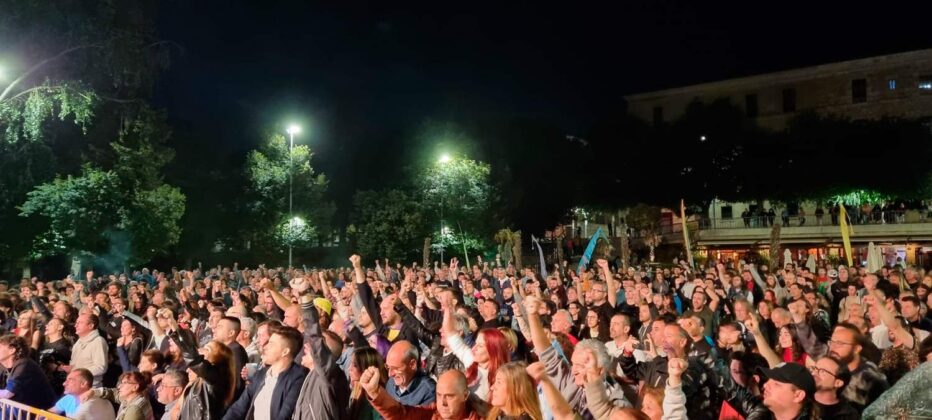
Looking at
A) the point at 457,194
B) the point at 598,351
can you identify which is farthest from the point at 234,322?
the point at 457,194

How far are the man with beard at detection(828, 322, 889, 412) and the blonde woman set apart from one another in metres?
2.21

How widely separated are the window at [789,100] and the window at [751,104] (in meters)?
1.89

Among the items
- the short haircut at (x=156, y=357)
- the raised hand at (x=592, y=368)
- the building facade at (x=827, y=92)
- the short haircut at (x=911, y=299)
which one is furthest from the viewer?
the building facade at (x=827, y=92)

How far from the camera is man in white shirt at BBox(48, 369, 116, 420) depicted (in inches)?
195

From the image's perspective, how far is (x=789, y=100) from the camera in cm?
4919

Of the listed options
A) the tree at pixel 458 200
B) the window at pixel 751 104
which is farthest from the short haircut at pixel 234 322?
the window at pixel 751 104

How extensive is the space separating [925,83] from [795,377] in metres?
48.9

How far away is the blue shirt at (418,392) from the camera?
4539mm

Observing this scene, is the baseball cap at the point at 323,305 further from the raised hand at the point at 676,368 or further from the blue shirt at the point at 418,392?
the raised hand at the point at 676,368

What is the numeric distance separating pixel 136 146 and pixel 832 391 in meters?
28.8

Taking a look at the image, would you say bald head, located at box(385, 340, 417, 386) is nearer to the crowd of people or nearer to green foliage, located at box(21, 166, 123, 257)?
the crowd of people

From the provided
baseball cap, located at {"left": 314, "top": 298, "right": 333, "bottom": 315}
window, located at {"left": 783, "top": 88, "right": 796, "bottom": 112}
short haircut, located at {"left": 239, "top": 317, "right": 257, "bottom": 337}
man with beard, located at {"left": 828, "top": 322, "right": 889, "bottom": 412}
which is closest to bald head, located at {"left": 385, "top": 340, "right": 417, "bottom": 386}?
short haircut, located at {"left": 239, "top": 317, "right": 257, "bottom": 337}

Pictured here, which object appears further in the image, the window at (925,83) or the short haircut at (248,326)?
the window at (925,83)

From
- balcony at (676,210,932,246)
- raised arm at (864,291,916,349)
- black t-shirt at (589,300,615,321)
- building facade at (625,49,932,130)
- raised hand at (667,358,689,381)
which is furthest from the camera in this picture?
building facade at (625,49,932,130)
